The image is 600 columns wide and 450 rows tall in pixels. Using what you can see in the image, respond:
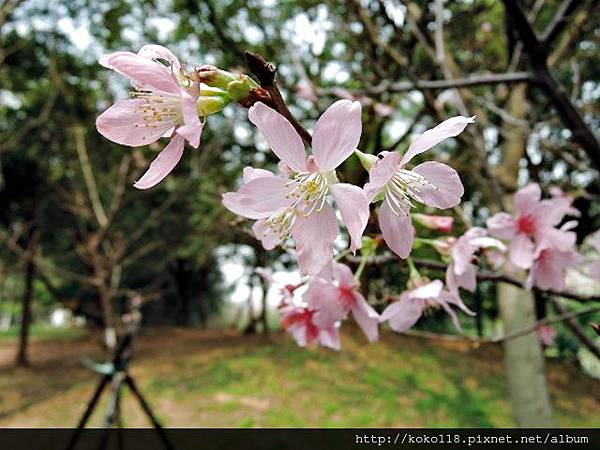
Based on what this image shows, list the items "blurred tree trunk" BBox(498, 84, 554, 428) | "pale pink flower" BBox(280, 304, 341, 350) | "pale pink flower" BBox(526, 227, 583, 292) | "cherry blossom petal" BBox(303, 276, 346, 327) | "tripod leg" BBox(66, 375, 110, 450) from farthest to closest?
"blurred tree trunk" BBox(498, 84, 554, 428), "tripod leg" BBox(66, 375, 110, 450), "pale pink flower" BBox(280, 304, 341, 350), "pale pink flower" BBox(526, 227, 583, 292), "cherry blossom petal" BBox(303, 276, 346, 327)

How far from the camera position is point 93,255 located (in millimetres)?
3555

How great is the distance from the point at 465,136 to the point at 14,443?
5.57 metres

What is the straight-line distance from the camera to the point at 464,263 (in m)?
0.90

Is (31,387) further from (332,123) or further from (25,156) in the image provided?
(332,123)

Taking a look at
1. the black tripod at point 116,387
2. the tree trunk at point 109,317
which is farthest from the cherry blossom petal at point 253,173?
the tree trunk at point 109,317

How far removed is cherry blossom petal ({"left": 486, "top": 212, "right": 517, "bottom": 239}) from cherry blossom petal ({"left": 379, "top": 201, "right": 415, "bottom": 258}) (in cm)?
68

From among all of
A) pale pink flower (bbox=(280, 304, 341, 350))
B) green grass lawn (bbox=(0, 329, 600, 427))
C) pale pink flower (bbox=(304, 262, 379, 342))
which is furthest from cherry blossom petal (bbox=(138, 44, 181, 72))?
green grass lawn (bbox=(0, 329, 600, 427))

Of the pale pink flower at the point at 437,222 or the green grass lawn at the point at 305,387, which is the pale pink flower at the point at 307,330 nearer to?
the pale pink flower at the point at 437,222

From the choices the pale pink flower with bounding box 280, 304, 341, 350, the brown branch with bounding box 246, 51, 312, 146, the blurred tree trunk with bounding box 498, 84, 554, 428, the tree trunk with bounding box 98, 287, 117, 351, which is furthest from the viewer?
the tree trunk with bounding box 98, 287, 117, 351

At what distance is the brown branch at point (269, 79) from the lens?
44 cm

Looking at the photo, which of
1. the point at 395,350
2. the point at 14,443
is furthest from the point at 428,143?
the point at 395,350

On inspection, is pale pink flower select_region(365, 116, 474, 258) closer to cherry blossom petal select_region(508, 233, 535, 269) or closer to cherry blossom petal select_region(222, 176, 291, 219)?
cherry blossom petal select_region(222, 176, 291, 219)

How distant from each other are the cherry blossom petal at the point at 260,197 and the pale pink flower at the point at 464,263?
466 millimetres

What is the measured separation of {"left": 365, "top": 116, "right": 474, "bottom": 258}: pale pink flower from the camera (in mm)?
489
